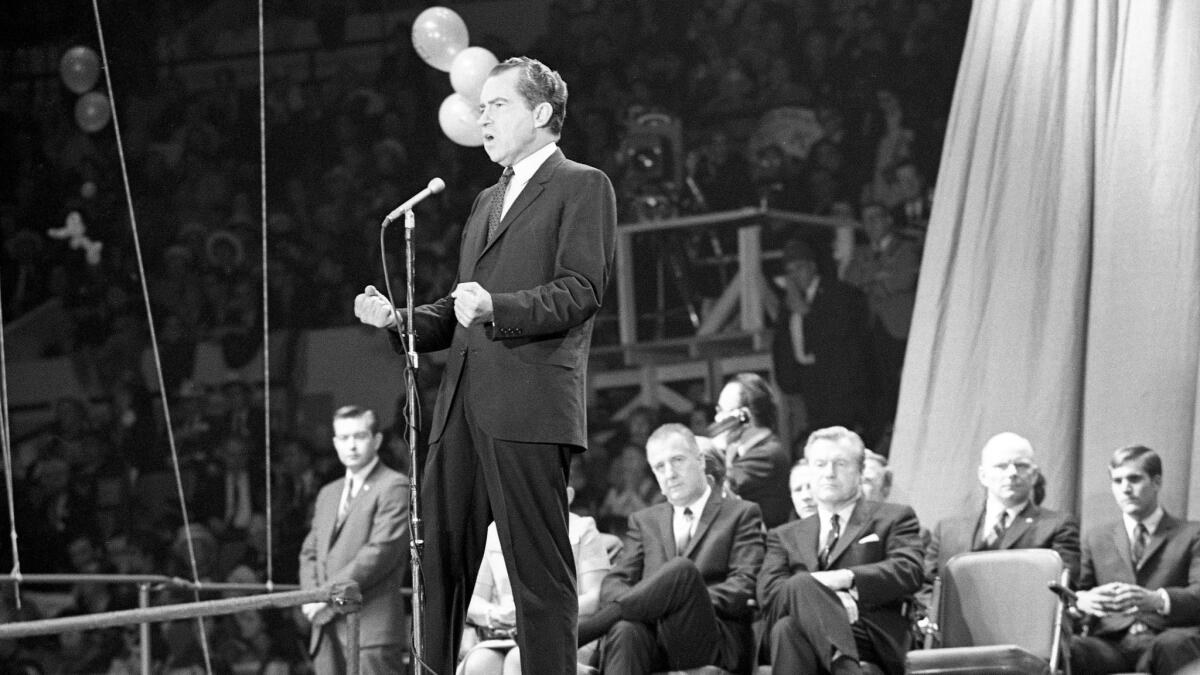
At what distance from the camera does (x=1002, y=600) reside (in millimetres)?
4742

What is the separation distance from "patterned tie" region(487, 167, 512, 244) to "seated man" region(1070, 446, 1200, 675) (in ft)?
8.66

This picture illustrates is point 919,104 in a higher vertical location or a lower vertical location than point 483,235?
higher

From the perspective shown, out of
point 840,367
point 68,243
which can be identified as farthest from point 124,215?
point 840,367

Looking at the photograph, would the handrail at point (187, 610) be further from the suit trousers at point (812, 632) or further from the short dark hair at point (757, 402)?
the short dark hair at point (757, 402)

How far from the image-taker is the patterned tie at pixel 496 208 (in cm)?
301

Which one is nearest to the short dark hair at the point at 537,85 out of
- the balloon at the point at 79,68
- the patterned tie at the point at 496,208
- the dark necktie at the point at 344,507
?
the patterned tie at the point at 496,208

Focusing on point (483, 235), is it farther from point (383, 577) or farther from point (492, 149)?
point (383, 577)

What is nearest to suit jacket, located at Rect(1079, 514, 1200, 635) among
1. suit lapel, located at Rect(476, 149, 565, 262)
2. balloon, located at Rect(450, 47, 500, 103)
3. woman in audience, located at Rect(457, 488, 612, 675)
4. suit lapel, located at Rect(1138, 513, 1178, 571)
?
suit lapel, located at Rect(1138, 513, 1178, 571)

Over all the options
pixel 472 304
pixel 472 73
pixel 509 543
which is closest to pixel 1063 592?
pixel 509 543

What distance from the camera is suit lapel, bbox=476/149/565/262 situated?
9.75ft

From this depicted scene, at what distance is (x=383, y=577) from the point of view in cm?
613

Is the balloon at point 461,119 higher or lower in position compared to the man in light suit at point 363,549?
higher

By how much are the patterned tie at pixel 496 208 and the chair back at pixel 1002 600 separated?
A: 2.34 meters

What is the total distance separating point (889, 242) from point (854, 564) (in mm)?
4365
